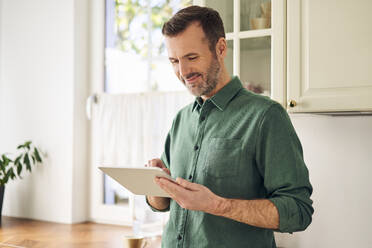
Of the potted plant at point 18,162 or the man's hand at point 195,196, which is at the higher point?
the man's hand at point 195,196

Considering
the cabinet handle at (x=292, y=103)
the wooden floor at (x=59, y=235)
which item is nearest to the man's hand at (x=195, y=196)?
the cabinet handle at (x=292, y=103)

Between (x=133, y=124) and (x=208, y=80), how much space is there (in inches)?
53.1

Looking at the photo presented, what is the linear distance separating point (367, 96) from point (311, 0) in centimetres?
40

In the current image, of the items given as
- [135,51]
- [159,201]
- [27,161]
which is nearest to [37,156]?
[27,161]

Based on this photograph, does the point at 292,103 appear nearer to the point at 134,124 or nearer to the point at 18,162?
the point at 134,124

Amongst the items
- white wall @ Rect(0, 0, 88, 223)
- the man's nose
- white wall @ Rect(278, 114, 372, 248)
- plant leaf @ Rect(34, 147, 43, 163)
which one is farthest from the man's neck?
plant leaf @ Rect(34, 147, 43, 163)

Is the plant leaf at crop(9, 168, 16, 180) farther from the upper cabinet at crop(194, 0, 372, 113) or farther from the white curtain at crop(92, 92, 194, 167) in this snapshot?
the upper cabinet at crop(194, 0, 372, 113)

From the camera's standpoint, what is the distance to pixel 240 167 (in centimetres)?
123

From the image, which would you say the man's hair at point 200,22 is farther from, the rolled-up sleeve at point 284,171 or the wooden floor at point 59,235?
the wooden floor at point 59,235

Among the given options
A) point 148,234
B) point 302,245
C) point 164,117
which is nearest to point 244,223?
point 302,245

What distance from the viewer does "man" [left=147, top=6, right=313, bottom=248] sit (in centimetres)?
115

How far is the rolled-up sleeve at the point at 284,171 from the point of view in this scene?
115 cm

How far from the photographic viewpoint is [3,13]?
118 inches

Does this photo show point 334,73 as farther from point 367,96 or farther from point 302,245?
point 302,245
